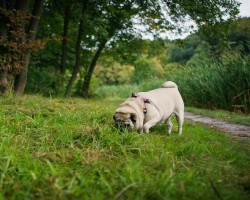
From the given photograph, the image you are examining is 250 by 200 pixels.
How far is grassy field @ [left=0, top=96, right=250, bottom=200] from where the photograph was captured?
7.95 feet

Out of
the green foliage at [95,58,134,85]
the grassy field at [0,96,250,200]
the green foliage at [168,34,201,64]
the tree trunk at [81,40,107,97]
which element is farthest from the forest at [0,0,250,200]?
the green foliage at [168,34,201,64]

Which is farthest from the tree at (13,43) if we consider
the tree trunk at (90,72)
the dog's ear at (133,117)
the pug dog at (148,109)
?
the tree trunk at (90,72)

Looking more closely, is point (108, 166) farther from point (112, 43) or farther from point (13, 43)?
point (112, 43)

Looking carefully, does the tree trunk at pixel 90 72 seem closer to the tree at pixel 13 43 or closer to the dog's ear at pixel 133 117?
the tree at pixel 13 43

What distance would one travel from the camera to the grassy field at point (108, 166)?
7.95 feet

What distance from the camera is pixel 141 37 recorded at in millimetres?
18438

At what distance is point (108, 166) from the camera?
3148 millimetres

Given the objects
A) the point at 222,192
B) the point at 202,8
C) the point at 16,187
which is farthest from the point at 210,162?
the point at 202,8

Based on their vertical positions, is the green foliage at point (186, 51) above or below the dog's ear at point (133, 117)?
above

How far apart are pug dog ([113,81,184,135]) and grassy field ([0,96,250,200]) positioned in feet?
0.93

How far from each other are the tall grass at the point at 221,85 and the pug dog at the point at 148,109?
4853 millimetres

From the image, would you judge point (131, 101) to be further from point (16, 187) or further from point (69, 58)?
point (69, 58)

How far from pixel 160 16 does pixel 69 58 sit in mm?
5985

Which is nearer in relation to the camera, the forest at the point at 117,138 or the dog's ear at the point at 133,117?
the forest at the point at 117,138
